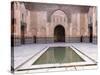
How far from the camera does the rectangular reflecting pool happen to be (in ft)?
8.92

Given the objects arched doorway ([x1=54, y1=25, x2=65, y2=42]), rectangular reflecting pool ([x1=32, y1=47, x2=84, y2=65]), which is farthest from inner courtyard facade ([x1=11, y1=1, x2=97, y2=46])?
rectangular reflecting pool ([x1=32, y1=47, x2=84, y2=65])

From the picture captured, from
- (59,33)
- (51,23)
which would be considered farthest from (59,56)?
(51,23)

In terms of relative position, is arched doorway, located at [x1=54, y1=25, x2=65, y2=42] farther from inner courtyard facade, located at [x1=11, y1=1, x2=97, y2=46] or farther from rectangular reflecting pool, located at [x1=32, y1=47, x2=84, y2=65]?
rectangular reflecting pool, located at [x1=32, y1=47, x2=84, y2=65]

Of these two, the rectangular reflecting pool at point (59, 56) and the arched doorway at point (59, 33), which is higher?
the arched doorway at point (59, 33)

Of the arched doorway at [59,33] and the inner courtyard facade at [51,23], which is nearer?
the inner courtyard facade at [51,23]

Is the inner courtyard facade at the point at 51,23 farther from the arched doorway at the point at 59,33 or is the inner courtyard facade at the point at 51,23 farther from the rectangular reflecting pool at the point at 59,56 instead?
the rectangular reflecting pool at the point at 59,56

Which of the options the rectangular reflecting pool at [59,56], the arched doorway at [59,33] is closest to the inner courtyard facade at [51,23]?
the arched doorway at [59,33]

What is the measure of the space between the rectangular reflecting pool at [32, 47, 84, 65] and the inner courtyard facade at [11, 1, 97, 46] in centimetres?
12

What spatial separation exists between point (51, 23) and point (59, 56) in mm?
461

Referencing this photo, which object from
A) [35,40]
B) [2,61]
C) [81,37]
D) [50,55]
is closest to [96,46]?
[81,37]

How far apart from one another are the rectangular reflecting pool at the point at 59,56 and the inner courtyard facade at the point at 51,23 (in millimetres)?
124

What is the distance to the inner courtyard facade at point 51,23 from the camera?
2600mm

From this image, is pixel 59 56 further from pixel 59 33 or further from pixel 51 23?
pixel 51 23

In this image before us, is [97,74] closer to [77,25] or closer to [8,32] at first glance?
[77,25]
